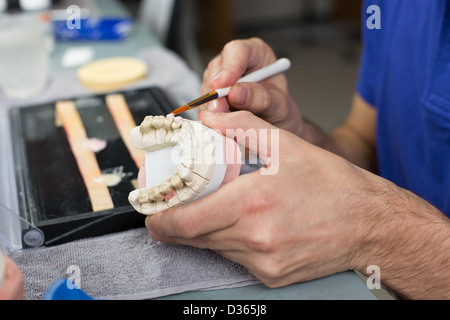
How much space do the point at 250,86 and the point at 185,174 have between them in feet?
0.93

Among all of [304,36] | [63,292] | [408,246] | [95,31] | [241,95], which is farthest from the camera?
[304,36]

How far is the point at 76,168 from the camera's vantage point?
76 cm

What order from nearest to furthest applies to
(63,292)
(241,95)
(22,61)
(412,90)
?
(63,292) → (241,95) → (412,90) → (22,61)

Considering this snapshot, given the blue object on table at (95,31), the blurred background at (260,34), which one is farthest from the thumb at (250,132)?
the blue object on table at (95,31)

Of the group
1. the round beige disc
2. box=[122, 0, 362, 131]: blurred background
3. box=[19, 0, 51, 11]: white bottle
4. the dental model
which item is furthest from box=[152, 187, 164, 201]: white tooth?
box=[122, 0, 362, 131]: blurred background

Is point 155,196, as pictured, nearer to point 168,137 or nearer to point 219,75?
point 168,137

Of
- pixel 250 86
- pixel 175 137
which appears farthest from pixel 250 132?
pixel 250 86

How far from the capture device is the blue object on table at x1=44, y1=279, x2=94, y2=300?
1.61 ft

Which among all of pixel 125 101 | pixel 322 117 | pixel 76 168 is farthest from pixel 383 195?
pixel 322 117

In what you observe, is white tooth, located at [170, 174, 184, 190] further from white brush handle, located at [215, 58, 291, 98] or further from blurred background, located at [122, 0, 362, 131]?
blurred background, located at [122, 0, 362, 131]

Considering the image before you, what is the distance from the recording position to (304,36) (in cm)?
408

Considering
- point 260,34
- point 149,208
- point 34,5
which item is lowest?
point 260,34
